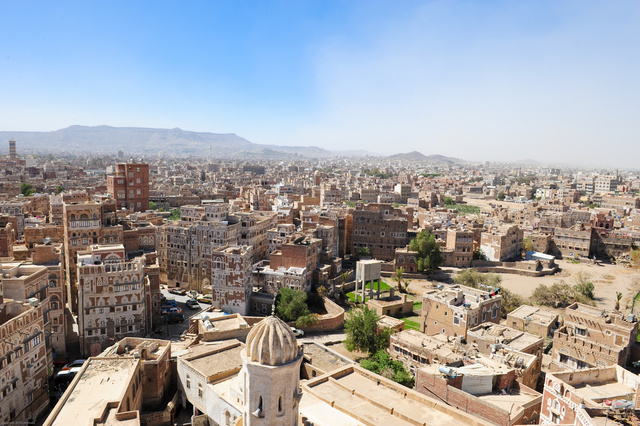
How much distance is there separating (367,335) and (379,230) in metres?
28.9

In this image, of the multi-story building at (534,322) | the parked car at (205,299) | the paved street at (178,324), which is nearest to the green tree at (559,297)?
the multi-story building at (534,322)

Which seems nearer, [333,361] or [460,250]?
[333,361]

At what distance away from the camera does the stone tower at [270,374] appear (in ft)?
44.2

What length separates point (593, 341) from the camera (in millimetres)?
32031

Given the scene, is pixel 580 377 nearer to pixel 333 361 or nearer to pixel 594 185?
pixel 333 361

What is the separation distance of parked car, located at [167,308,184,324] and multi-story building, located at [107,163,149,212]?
33.4 m

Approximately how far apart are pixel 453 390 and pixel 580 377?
20.8 feet

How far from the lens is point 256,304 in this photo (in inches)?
1703

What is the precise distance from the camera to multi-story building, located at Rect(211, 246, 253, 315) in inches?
1585

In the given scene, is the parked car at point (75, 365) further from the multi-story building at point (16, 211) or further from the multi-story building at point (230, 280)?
the multi-story building at point (16, 211)

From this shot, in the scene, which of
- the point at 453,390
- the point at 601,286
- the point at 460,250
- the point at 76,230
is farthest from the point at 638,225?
the point at 76,230

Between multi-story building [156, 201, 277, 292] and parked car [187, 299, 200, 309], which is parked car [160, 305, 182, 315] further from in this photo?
multi-story building [156, 201, 277, 292]

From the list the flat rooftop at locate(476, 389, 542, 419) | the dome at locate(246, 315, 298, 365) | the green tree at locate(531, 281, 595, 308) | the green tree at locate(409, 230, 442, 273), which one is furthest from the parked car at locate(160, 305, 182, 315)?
the green tree at locate(531, 281, 595, 308)

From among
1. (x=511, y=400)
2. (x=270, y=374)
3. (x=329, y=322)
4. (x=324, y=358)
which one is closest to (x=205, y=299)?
(x=329, y=322)
